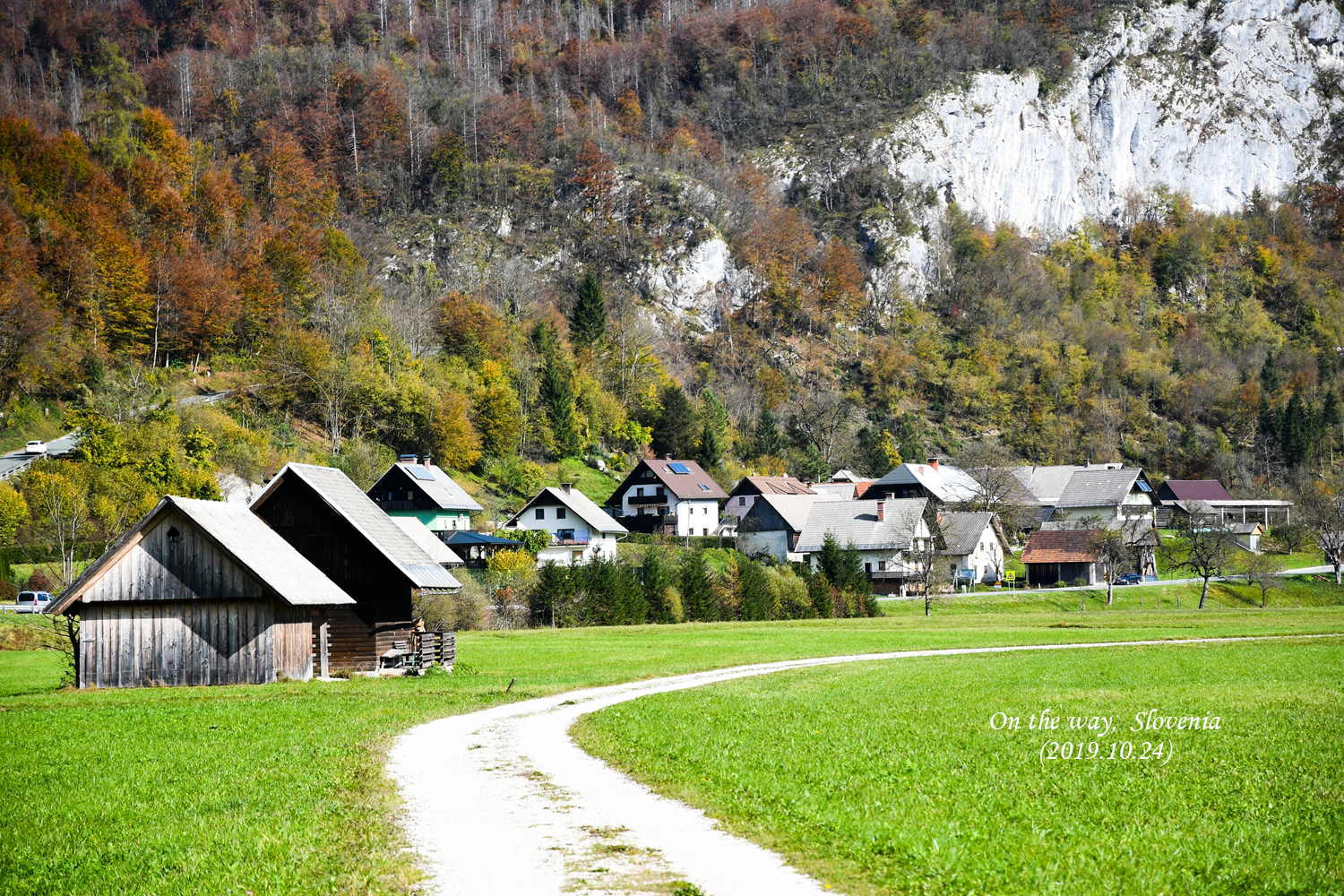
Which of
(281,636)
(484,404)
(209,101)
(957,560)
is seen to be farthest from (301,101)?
(281,636)

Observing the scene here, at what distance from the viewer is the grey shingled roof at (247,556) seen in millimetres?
28500

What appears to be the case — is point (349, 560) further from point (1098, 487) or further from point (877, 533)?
point (1098, 487)

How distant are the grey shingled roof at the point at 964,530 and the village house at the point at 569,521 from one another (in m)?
26.6

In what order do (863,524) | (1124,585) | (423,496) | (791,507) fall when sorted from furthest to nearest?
1. (791,507)
2. (863,524)
3. (423,496)
4. (1124,585)

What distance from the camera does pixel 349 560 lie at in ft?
110

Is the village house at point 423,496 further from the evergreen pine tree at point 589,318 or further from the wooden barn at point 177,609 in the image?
the wooden barn at point 177,609

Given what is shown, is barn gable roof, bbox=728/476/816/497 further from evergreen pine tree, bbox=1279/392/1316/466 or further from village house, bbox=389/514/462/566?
evergreen pine tree, bbox=1279/392/1316/466

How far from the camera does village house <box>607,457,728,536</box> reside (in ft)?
340

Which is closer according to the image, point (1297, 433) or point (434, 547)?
point (434, 547)

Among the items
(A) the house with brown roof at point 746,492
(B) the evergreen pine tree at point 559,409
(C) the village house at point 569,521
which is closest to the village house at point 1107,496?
(A) the house with brown roof at point 746,492

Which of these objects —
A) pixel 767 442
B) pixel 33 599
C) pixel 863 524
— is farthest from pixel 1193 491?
pixel 33 599

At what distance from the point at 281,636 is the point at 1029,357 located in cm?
15639

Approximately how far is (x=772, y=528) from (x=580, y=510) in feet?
58.7

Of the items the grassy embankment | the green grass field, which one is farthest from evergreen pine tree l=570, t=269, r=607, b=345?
the green grass field
